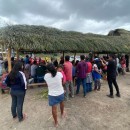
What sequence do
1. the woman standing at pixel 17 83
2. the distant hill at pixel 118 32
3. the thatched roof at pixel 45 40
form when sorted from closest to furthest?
the woman standing at pixel 17 83
the thatched roof at pixel 45 40
the distant hill at pixel 118 32

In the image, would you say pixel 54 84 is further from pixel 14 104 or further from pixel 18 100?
pixel 14 104

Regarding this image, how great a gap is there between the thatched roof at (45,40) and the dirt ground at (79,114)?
8.49ft

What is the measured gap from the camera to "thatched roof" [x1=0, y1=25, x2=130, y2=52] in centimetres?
902

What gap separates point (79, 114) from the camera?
20.8ft

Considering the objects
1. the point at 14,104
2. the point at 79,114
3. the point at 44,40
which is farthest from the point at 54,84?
the point at 44,40

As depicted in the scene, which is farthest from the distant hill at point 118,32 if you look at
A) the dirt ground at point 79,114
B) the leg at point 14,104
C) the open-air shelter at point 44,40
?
the leg at point 14,104

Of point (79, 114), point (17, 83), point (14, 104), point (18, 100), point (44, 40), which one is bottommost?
point (79, 114)

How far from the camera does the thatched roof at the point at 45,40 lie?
9023 millimetres

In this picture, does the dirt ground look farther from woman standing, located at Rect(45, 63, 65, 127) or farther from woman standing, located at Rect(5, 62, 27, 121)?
woman standing, located at Rect(45, 63, 65, 127)

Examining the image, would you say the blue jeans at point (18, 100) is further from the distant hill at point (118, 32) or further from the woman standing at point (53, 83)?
the distant hill at point (118, 32)

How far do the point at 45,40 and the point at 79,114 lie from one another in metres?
4.88

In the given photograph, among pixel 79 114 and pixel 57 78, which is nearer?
pixel 57 78

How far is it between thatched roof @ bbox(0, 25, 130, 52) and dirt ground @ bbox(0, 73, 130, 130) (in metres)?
2.59

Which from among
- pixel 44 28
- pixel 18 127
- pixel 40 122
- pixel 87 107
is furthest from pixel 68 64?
pixel 44 28
